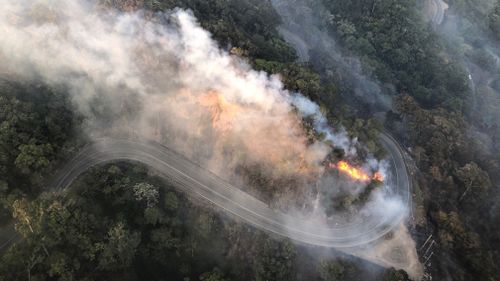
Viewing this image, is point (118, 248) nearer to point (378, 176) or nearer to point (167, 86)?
point (167, 86)

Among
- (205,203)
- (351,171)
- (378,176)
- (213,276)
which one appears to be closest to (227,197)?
(205,203)

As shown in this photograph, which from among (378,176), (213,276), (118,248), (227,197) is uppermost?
(378,176)

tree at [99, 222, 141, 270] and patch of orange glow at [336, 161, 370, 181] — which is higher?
patch of orange glow at [336, 161, 370, 181]

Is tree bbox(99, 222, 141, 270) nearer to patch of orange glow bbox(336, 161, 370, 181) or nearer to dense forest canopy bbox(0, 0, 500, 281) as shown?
dense forest canopy bbox(0, 0, 500, 281)

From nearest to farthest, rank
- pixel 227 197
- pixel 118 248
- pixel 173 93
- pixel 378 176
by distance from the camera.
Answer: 1. pixel 118 248
2. pixel 227 197
3. pixel 173 93
4. pixel 378 176

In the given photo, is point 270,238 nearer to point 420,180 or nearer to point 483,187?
point 420,180

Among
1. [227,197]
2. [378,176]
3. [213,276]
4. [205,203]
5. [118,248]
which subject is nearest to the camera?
[118,248]

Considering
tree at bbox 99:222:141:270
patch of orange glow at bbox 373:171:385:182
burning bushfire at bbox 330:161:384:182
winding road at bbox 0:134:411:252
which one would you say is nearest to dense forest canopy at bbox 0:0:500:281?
tree at bbox 99:222:141:270

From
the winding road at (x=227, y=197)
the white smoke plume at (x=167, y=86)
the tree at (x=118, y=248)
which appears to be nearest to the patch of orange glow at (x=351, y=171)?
the white smoke plume at (x=167, y=86)
